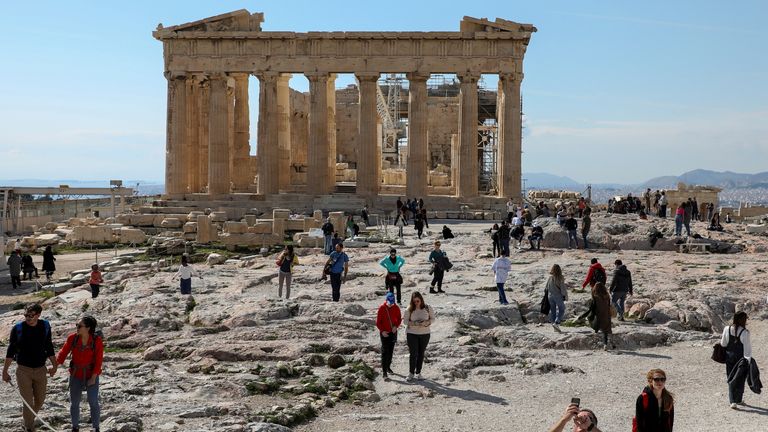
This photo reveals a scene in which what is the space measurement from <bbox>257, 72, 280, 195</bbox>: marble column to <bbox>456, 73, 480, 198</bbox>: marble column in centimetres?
1000

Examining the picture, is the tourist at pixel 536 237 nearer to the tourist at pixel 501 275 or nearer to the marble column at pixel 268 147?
the tourist at pixel 501 275

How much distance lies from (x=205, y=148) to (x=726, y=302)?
37105mm

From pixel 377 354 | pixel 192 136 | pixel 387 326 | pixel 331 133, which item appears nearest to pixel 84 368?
pixel 387 326

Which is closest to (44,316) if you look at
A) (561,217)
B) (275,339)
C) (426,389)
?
(275,339)

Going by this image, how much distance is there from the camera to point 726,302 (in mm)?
20141

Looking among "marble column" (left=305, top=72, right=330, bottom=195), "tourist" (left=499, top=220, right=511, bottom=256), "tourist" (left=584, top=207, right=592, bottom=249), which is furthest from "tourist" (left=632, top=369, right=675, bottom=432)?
"marble column" (left=305, top=72, right=330, bottom=195)

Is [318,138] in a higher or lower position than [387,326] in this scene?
higher

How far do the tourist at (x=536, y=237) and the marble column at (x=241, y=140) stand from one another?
83.4 ft

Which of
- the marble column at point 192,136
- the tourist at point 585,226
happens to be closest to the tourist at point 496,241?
the tourist at point 585,226

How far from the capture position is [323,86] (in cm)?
4828

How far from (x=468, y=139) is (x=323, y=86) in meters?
8.14

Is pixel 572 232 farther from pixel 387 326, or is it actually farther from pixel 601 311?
pixel 387 326

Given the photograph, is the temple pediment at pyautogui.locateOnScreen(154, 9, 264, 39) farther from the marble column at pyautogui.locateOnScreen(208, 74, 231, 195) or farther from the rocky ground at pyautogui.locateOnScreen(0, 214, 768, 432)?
the rocky ground at pyautogui.locateOnScreen(0, 214, 768, 432)

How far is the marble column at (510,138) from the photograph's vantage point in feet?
154
